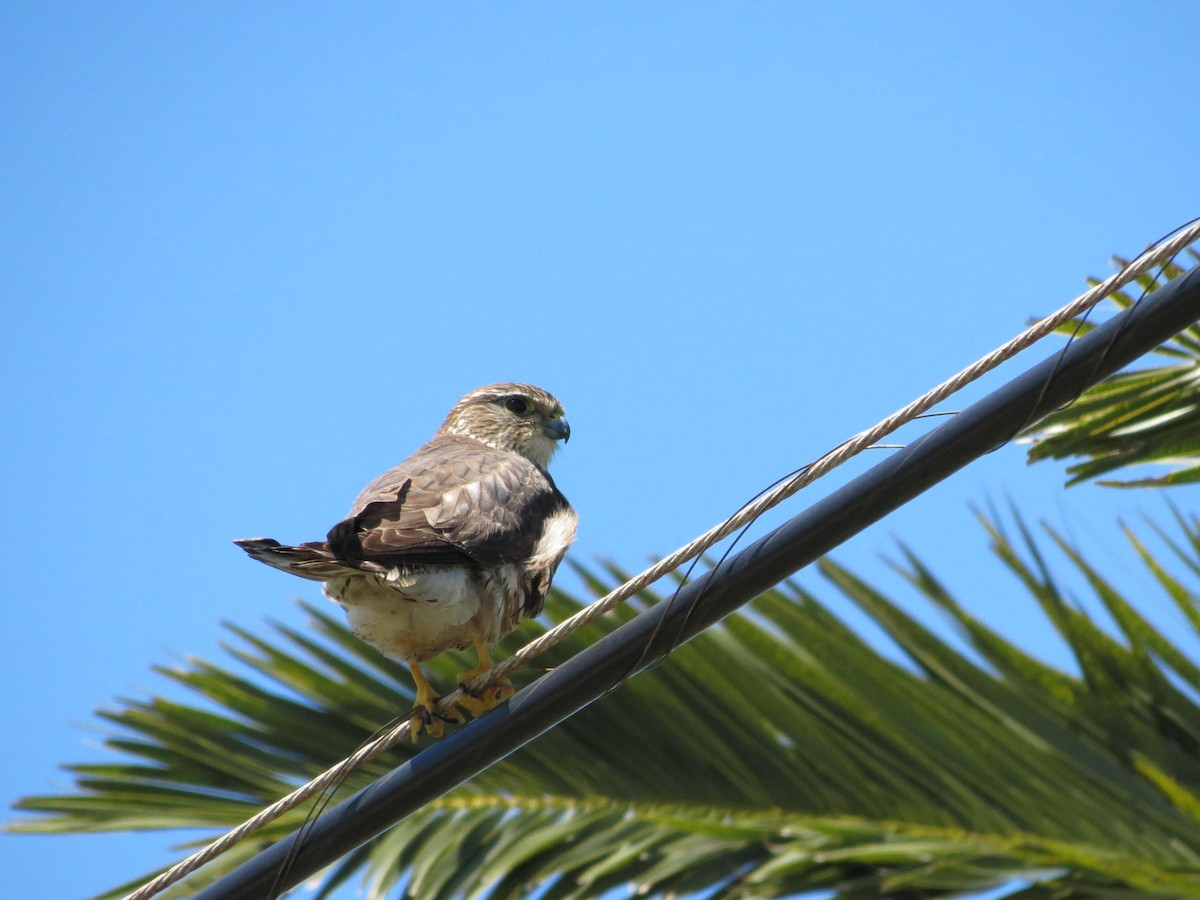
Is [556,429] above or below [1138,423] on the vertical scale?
above

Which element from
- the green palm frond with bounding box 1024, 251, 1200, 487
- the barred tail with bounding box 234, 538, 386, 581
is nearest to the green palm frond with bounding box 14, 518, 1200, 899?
the green palm frond with bounding box 1024, 251, 1200, 487

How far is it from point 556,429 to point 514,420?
0.19 metres

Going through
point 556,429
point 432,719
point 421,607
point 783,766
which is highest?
point 556,429

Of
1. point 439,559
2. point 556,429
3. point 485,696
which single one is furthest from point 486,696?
point 556,429

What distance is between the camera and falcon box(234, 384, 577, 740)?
375cm

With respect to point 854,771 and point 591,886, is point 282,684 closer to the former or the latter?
point 591,886

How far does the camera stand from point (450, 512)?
4156 millimetres

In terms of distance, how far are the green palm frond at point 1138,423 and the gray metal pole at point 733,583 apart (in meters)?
1.25

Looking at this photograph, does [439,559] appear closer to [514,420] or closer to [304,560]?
[304,560]

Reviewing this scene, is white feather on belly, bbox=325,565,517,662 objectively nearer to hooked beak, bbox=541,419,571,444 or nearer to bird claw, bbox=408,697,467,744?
bird claw, bbox=408,697,467,744

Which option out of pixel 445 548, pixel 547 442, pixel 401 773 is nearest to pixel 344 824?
pixel 401 773

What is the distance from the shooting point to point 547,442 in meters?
5.89

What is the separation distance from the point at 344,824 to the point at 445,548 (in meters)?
1.21

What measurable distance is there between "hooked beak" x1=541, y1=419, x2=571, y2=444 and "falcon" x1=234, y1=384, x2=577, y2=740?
0.97 m
